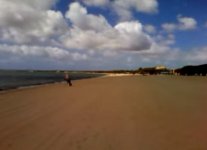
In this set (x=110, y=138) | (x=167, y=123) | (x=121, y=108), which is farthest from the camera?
(x=121, y=108)

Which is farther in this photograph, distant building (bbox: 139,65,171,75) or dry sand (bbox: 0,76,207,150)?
distant building (bbox: 139,65,171,75)

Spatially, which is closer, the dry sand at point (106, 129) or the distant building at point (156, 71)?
the dry sand at point (106, 129)

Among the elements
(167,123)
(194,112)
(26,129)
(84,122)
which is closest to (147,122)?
(167,123)

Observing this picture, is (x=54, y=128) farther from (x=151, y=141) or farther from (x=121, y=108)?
(x=121, y=108)

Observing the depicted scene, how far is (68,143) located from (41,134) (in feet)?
3.93

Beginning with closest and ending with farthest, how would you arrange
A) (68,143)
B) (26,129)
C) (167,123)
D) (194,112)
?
(68,143)
(26,129)
(167,123)
(194,112)

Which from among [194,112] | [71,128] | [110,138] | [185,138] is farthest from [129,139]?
[194,112]

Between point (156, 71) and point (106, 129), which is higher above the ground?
point (156, 71)

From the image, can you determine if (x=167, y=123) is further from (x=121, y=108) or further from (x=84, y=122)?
(x=121, y=108)

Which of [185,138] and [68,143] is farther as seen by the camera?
[185,138]

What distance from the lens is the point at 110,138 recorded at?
7203 millimetres

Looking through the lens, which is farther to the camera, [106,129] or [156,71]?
[156,71]

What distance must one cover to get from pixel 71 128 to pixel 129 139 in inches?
79.3

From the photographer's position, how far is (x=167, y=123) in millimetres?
9172
